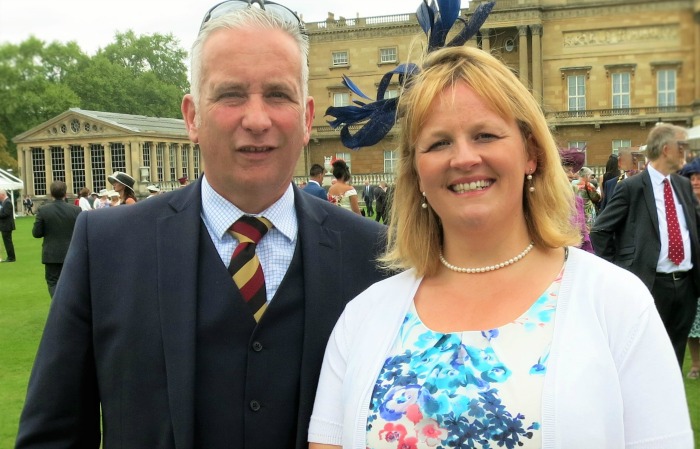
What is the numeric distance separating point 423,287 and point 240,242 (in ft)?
1.94

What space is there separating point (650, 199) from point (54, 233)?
849cm

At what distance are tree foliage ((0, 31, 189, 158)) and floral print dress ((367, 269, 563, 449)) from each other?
224 ft

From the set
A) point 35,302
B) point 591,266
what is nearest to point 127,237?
point 591,266

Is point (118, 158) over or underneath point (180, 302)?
over

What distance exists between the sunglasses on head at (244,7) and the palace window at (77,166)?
56.0m

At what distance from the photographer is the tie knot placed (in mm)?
2383

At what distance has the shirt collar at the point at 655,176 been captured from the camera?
6406 mm

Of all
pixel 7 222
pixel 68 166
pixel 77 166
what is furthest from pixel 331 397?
pixel 77 166

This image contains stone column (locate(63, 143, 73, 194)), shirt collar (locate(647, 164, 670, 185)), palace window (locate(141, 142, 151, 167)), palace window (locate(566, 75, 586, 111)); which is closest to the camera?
shirt collar (locate(647, 164, 670, 185))

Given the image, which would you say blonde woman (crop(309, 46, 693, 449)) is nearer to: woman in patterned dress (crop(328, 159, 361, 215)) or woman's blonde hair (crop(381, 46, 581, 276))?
woman's blonde hair (crop(381, 46, 581, 276))

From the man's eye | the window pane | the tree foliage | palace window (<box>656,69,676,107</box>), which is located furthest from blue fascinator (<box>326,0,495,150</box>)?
the tree foliage

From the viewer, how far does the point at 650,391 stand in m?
1.86

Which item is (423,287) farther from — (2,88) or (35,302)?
(2,88)

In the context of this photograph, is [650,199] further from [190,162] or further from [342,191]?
[190,162]
